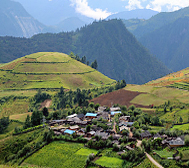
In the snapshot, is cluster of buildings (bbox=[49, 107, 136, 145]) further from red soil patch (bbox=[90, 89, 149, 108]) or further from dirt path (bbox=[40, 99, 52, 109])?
dirt path (bbox=[40, 99, 52, 109])

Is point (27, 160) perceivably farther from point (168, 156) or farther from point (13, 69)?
point (13, 69)

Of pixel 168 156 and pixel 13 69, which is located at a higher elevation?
pixel 13 69

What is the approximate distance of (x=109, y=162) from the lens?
40.3m

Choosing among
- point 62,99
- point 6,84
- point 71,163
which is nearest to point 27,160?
point 71,163

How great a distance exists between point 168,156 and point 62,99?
74.9m

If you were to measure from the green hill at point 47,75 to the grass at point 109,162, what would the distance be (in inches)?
3903

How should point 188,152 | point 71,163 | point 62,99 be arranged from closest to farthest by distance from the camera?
point 188,152
point 71,163
point 62,99

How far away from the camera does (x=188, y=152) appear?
38875 mm

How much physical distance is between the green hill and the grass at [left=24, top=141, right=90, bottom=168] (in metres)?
88.4

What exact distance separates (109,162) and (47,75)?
121m

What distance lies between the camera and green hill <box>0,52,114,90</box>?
14112 centimetres

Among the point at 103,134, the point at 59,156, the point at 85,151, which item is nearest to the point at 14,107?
the point at 103,134

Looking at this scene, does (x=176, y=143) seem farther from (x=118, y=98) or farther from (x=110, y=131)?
(x=118, y=98)

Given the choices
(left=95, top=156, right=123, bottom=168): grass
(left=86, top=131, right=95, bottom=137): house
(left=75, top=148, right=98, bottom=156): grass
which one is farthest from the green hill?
(left=95, top=156, right=123, bottom=168): grass
